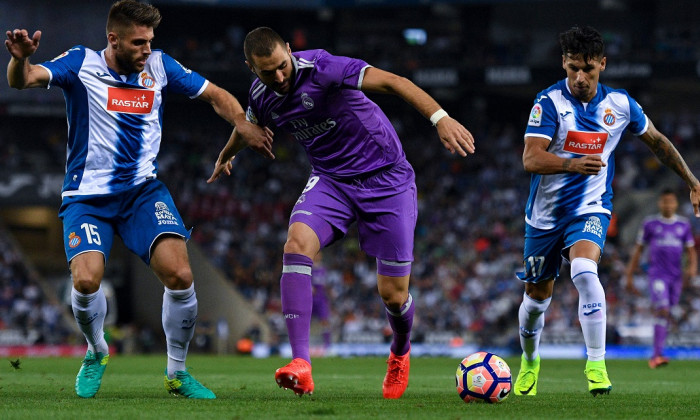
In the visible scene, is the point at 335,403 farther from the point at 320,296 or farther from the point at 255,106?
the point at 320,296

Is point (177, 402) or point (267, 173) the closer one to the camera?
point (177, 402)

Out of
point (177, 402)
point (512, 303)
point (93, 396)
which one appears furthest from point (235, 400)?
point (512, 303)

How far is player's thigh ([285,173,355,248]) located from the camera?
6801 millimetres

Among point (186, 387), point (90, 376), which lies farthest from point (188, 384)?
point (90, 376)

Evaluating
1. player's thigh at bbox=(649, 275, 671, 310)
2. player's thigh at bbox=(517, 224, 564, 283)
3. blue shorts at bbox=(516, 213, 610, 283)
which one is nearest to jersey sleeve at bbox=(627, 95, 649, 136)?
blue shorts at bbox=(516, 213, 610, 283)

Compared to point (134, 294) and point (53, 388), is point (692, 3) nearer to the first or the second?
point (134, 294)

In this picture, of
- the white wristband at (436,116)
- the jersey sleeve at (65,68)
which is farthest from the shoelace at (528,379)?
the jersey sleeve at (65,68)

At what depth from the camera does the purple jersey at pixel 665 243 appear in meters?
14.4

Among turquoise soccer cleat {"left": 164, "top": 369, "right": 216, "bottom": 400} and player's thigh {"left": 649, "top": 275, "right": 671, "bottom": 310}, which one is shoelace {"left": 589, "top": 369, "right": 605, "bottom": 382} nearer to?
turquoise soccer cleat {"left": 164, "top": 369, "right": 216, "bottom": 400}

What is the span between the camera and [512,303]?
24.3 meters

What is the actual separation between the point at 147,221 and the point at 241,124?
3.09ft

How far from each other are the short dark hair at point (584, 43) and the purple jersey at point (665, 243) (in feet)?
24.5

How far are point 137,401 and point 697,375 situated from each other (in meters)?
7.60

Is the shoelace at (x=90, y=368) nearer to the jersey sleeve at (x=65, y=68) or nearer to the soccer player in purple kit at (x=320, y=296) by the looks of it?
the jersey sleeve at (x=65, y=68)
